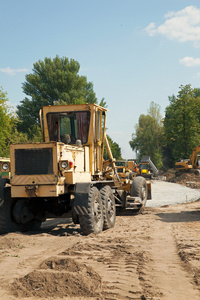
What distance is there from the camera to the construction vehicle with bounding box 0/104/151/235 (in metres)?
9.59

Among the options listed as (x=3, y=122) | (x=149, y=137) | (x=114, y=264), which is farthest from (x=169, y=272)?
(x=149, y=137)

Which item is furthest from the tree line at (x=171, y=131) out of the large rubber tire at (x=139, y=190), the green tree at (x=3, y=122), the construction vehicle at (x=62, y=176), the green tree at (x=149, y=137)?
the construction vehicle at (x=62, y=176)

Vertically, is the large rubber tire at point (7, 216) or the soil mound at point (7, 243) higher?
the large rubber tire at point (7, 216)

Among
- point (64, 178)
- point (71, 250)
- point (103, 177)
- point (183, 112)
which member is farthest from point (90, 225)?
point (183, 112)

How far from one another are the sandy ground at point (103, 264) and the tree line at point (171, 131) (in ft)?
153

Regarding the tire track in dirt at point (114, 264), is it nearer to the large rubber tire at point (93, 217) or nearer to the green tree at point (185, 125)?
the large rubber tire at point (93, 217)

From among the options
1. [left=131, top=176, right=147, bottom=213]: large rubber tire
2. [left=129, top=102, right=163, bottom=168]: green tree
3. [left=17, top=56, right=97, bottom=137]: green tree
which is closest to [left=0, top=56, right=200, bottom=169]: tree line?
[left=17, top=56, right=97, bottom=137]: green tree

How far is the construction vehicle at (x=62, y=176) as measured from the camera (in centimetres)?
959

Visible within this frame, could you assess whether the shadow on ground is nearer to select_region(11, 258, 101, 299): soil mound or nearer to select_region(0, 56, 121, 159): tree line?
select_region(11, 258, 101, 299): soil mound

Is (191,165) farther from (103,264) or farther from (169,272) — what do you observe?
(169,272)

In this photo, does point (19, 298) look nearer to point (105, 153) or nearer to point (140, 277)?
point (140, 277)

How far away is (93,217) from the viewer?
9.70m

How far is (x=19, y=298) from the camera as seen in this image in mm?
5109

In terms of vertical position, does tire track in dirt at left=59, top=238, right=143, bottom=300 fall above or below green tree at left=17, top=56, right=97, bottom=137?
below
